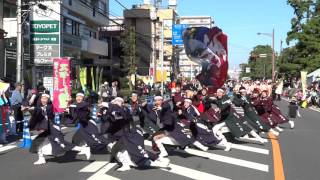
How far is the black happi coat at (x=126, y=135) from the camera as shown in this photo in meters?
9.45

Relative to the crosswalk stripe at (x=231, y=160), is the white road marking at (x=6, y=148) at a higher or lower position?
lower

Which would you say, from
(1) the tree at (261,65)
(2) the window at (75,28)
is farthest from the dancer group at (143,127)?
(1) the tree at (261,65)

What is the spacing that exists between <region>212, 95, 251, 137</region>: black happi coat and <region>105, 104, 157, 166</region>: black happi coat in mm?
3799

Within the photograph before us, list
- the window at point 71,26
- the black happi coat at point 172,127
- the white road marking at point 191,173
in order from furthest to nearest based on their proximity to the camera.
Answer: the window at point 71,26
the black happi coat at point 172,127
the white road marking at point 191,173

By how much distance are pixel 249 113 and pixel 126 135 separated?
576 cm

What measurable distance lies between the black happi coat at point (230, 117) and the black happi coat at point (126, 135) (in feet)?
12.5

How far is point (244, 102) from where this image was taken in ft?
46.7

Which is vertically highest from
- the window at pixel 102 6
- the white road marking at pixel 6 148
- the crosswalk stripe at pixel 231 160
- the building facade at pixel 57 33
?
the window at pixel 102 6

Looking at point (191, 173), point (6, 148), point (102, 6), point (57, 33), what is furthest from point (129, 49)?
point (191, 173)

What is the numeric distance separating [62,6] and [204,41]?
23127mm

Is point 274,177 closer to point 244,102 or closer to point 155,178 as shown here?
point 155,178

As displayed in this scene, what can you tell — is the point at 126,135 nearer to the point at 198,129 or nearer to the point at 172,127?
the point at 172,127

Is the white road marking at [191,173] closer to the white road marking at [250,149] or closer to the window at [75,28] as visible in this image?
the white road marking at [250,149]

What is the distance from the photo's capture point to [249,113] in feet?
47.4
